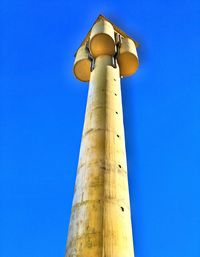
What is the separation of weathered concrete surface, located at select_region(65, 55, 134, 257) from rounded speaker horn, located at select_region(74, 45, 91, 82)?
609 centimetres

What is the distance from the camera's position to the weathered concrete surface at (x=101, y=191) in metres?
8.48

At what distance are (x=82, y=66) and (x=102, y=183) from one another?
11842 millimetres

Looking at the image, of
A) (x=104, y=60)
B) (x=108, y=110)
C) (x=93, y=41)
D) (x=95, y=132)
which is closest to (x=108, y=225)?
(x=95, y=132)

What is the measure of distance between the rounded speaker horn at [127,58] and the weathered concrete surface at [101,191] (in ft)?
19.4

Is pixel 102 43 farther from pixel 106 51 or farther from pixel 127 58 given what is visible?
pixel 127 58

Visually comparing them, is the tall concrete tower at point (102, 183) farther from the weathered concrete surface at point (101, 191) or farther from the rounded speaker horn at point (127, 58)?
the rounded speaker horn at point (127, 58)

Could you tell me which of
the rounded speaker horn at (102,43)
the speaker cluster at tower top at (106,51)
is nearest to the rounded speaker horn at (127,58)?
the speaker cluster at tower top at (106,51)

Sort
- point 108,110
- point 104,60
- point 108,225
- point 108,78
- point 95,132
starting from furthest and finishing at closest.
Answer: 1. point 104,60
2. point 108,78
3. point 108,110
4. point 95,132
5. point 108,225

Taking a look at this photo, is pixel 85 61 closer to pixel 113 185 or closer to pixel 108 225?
pixel 113 185

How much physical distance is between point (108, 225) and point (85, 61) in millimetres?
13005

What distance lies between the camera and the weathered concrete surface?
848cm

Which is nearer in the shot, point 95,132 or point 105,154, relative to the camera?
point 105,154

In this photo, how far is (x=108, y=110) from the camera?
13.4 metres

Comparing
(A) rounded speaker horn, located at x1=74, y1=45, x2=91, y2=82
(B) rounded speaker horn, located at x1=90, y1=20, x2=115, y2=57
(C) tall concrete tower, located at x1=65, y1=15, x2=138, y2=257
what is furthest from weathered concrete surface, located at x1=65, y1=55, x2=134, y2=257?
(A) rounded speaker horn, located at x1=74, y1=45, x2=91, y2=82
